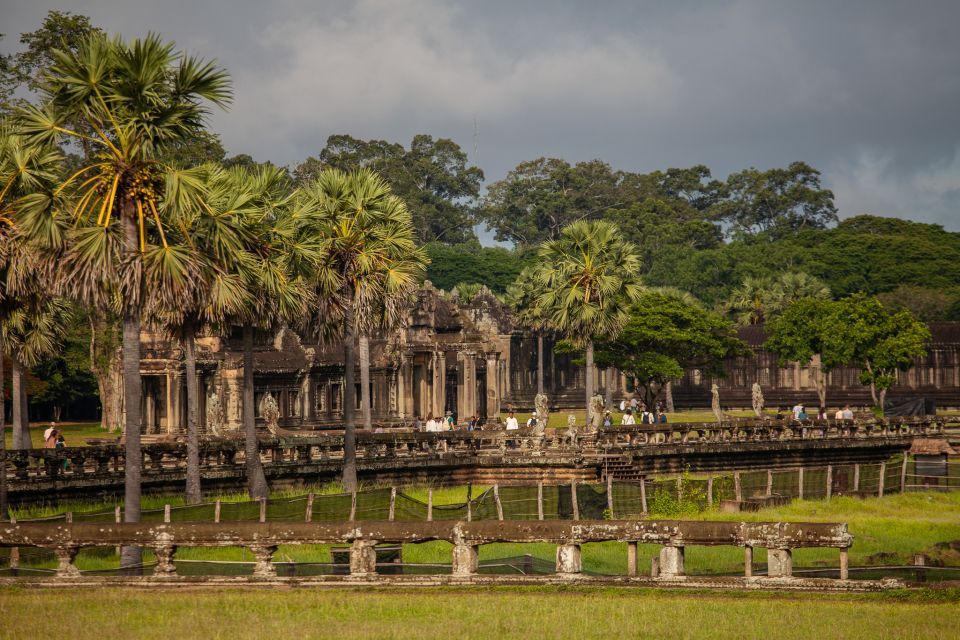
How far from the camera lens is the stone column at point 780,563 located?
20.0 metres

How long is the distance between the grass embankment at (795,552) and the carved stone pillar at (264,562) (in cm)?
591

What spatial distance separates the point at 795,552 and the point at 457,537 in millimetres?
15884

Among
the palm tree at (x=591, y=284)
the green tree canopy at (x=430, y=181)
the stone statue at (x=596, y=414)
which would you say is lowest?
the stone statue at (x=596, y=414)

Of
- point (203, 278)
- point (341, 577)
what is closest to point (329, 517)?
point (203, 278)

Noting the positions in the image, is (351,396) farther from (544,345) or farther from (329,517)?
(544,345)

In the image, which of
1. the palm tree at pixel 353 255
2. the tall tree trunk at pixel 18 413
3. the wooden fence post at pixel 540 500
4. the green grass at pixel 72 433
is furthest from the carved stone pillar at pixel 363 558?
the green grass at pixel 72 433

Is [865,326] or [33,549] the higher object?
[865,326]

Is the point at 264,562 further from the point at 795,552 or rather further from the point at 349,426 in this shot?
the point at 349,426

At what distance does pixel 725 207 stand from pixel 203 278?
Answer: 561ft

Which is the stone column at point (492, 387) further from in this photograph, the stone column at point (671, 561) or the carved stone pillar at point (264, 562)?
the stone column at point (671, 561)

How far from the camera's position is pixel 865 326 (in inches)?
3322

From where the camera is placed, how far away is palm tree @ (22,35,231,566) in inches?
1120

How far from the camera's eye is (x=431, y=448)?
51.7 metres

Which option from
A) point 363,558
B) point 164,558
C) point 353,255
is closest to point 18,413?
point 353,255
